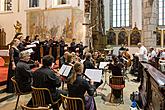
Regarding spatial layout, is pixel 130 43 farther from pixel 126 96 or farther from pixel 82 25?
pixel 126 96

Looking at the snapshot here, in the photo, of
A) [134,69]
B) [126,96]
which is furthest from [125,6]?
[126,96]

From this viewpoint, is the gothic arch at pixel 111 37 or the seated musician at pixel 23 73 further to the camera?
the gothic arch at pixel 111 37

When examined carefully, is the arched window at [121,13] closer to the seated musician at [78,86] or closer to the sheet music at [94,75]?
the sheet music at [94,75]

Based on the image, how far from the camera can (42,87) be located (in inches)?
185

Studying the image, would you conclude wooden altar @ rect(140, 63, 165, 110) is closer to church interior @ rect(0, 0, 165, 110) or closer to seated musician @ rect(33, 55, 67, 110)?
church interior @ rect(0, 0, 165, 110)

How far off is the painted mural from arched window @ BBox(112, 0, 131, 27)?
1090cm

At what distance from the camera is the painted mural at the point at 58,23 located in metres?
16.0

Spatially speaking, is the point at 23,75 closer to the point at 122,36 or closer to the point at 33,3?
the point at 33,3

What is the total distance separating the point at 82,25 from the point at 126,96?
9.09 m

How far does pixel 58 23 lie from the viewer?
643 inches

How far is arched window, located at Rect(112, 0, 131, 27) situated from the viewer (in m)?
26.7

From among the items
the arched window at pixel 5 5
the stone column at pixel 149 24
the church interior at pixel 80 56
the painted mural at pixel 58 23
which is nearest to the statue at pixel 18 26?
the church interior at pixel 80 56

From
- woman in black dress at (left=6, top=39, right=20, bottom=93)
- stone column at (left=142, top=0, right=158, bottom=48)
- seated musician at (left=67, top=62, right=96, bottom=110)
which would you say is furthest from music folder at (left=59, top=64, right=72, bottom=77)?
stone column at (left=142, top=0, right=158, bottom=48)

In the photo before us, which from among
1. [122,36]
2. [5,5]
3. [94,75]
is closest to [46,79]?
[94,75]
